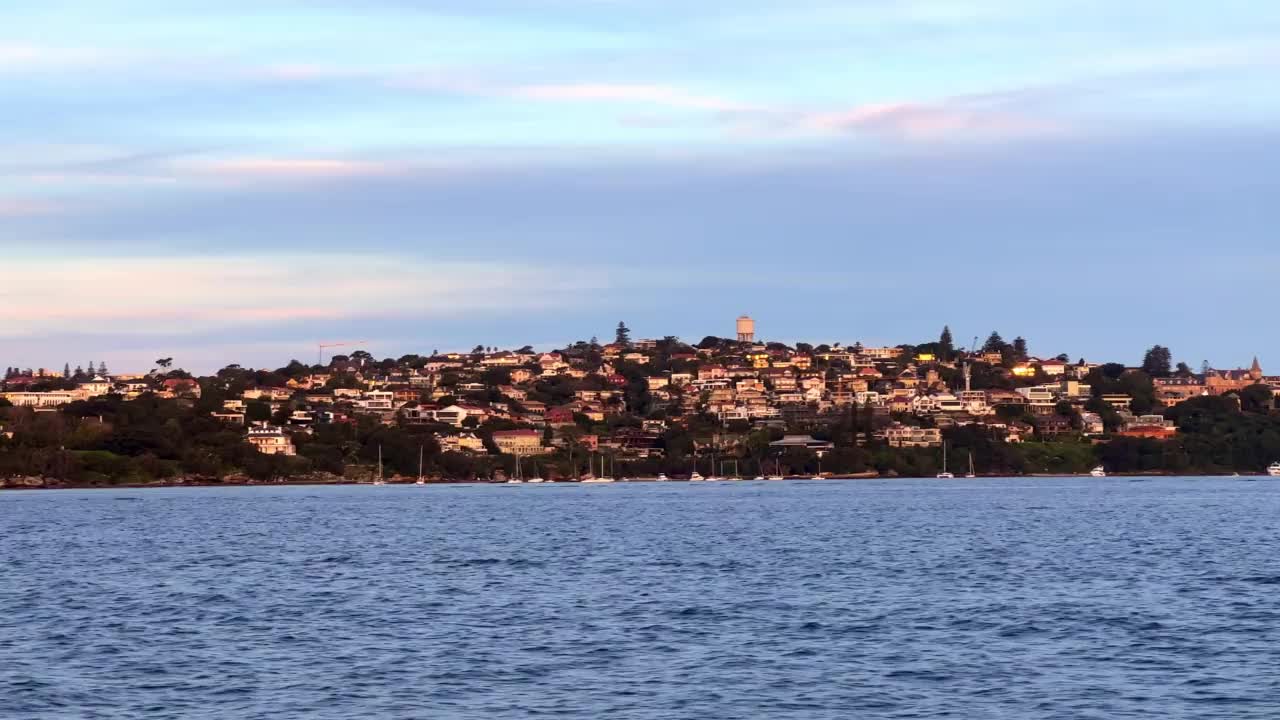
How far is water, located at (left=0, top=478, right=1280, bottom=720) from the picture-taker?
30391 mm

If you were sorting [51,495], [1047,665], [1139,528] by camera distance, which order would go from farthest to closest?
[51,495], [1139,528], [1047,665]

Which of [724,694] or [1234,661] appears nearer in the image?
[724,694]

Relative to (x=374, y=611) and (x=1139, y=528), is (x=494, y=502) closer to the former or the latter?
(x=1139, y=528)

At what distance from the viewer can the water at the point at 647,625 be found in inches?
1196

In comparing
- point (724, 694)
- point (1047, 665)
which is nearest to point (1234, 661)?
point (1047, 665)

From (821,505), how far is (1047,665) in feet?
312

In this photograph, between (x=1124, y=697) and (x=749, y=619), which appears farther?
(x=749, y=619)

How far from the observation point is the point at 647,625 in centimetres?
4053

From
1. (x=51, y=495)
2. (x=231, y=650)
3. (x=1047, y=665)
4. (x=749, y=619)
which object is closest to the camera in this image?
(x=1047, y=665)

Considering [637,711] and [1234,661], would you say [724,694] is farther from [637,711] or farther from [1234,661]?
[1234,661]

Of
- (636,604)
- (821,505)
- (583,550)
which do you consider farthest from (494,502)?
(636,604)

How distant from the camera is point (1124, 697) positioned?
30219 mm

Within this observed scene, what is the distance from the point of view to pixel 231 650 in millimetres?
36969

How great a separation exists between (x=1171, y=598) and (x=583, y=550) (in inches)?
1083
